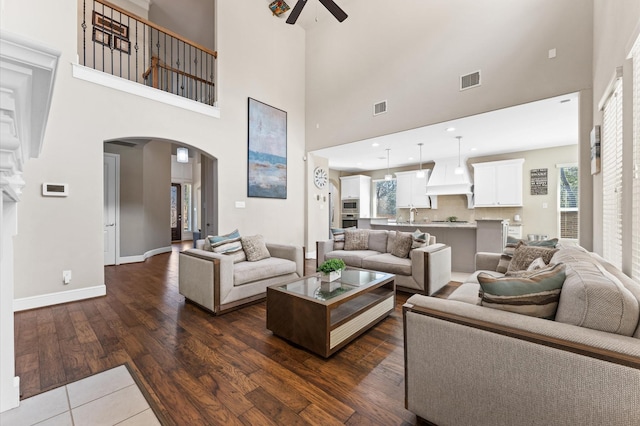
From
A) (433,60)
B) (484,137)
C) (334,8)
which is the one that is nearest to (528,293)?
(334,8)

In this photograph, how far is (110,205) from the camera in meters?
5.36

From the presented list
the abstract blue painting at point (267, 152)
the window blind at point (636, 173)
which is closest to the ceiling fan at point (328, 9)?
the abstract blue painting at point (267, 152)

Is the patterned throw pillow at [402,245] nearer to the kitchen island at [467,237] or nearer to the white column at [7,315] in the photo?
the kitchen island at [467,237]

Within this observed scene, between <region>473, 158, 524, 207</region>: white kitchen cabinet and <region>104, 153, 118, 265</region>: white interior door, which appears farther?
<region>473, 158, 524, 207</region>: white kitchen cabinet

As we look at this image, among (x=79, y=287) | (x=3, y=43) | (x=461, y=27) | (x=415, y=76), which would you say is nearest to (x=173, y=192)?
(x=79, y=287)

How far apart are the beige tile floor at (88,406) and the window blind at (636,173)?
2917mm

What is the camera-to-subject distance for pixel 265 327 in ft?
8.56

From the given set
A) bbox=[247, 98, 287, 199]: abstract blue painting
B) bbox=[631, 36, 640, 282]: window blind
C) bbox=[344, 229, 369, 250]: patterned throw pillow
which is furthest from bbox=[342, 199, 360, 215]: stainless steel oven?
bbox=[631, 36, 640, 282]: window blind

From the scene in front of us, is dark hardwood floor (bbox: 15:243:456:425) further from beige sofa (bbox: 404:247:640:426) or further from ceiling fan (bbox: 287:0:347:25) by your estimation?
ceiling fan (bbox: 287:0:347:25)

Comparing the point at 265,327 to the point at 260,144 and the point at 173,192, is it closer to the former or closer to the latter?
the point at 260,144

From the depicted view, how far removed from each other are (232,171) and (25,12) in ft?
9.93

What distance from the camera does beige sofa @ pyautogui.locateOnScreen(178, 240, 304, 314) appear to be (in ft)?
9.35

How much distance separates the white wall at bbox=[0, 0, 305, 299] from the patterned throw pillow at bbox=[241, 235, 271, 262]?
1392mm

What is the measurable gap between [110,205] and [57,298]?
8.76ft
